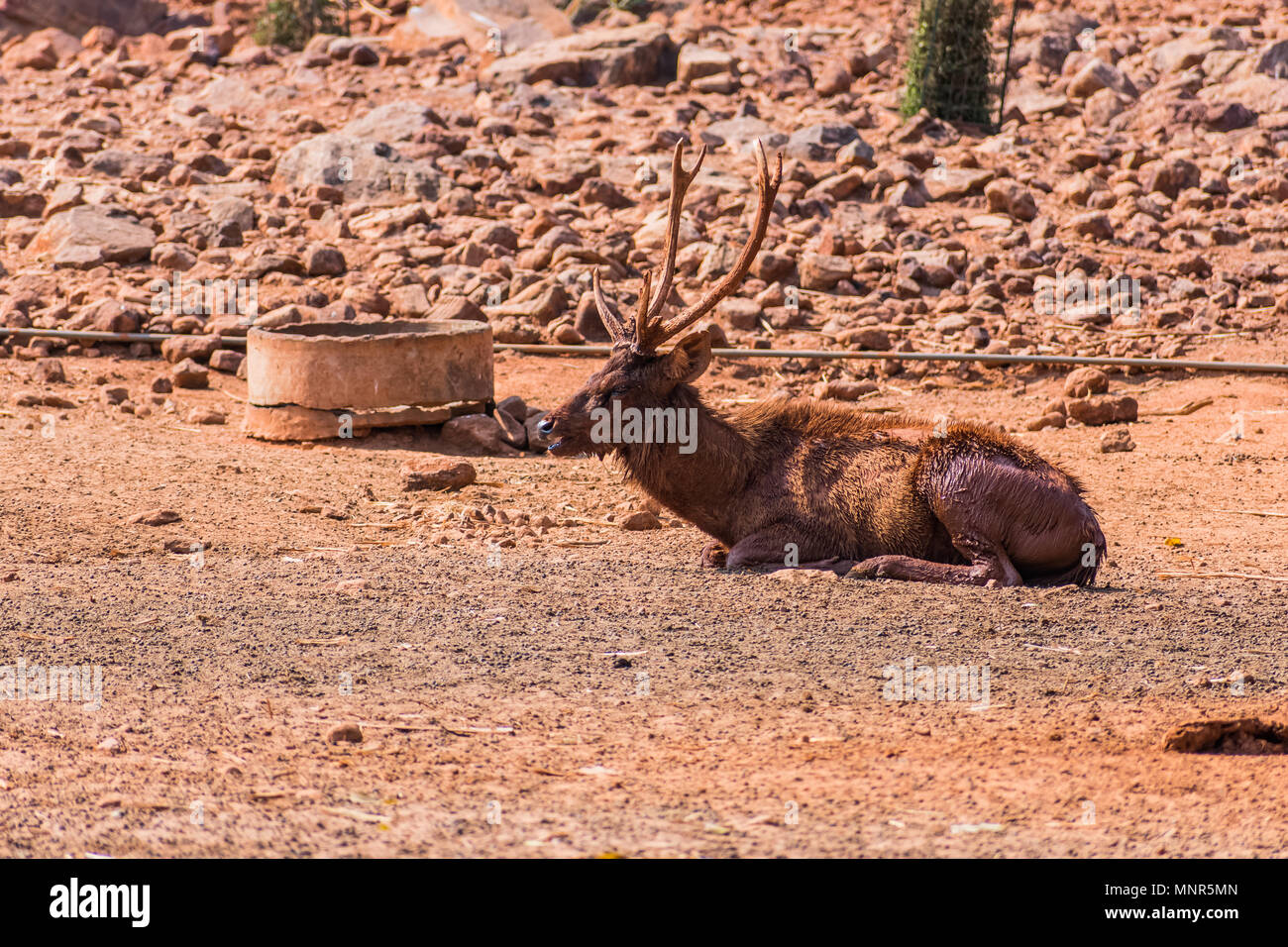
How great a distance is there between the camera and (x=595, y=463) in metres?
9.32

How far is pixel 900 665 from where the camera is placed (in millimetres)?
5562

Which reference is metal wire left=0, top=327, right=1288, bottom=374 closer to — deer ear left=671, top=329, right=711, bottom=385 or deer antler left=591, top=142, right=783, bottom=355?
deer antler left=591, top=142, right=783, bottom=355

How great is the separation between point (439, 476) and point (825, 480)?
256cm

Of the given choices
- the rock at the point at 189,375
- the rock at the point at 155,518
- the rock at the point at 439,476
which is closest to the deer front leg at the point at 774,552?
the rock at the point at 439,476

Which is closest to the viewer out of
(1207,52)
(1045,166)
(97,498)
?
(97,498)

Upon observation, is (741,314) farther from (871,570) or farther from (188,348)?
(871,570)

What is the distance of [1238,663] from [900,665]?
129 cm

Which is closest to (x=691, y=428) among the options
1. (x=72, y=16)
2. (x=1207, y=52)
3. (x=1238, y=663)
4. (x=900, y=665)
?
(x=900, y=665)

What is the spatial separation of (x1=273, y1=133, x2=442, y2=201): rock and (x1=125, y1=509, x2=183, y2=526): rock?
8182 mm

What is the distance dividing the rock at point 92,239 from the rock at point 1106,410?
872 cm

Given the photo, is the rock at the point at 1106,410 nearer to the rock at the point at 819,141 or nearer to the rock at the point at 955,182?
the rock at the point at 955,182

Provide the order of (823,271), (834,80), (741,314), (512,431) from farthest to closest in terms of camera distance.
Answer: (834,80), (823,271), (741,314), (512,431)

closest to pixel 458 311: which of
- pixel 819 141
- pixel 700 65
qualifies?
pixel 819 141

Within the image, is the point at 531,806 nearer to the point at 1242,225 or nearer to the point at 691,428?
the point at 691,428
